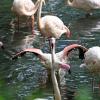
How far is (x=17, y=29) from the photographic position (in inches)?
386

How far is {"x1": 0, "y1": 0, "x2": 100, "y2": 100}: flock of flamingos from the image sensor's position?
4977 millimetres

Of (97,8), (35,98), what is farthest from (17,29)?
(35,98)

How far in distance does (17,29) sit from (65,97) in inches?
165

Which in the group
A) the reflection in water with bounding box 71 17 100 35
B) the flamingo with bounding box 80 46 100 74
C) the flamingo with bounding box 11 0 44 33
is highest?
the flamingo with bounding box 11 0 44 33

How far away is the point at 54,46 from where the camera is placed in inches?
211

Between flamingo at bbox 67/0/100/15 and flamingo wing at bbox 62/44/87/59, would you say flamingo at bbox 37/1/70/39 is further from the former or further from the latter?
flamingo at bbox 67/0/100/15

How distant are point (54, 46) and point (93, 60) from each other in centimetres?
105

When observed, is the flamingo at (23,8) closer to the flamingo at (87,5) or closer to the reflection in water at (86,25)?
the reflection in water at (86,25)

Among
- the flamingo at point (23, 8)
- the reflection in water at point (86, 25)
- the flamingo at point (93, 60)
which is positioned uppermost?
the flamingo at point (23, 8)

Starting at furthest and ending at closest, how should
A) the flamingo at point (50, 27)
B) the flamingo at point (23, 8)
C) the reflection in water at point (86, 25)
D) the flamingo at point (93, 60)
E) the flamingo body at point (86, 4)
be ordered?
the flamingo body at point (86, 4), the flamingo at point (23, 8), the reflection in water at point (86, 25), the flamingo at point (50, 27), the flamingo at point (93, 60)

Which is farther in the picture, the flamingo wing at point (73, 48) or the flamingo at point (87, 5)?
the flamingo at point (87, 5)

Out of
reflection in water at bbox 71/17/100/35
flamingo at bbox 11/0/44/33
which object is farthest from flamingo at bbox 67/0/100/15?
flamingo at bbox 11/0/44/33

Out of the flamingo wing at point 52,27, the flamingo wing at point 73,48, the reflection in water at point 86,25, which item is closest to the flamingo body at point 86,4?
the reflection in water at point 86,25

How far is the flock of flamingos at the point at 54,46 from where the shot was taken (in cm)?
498
